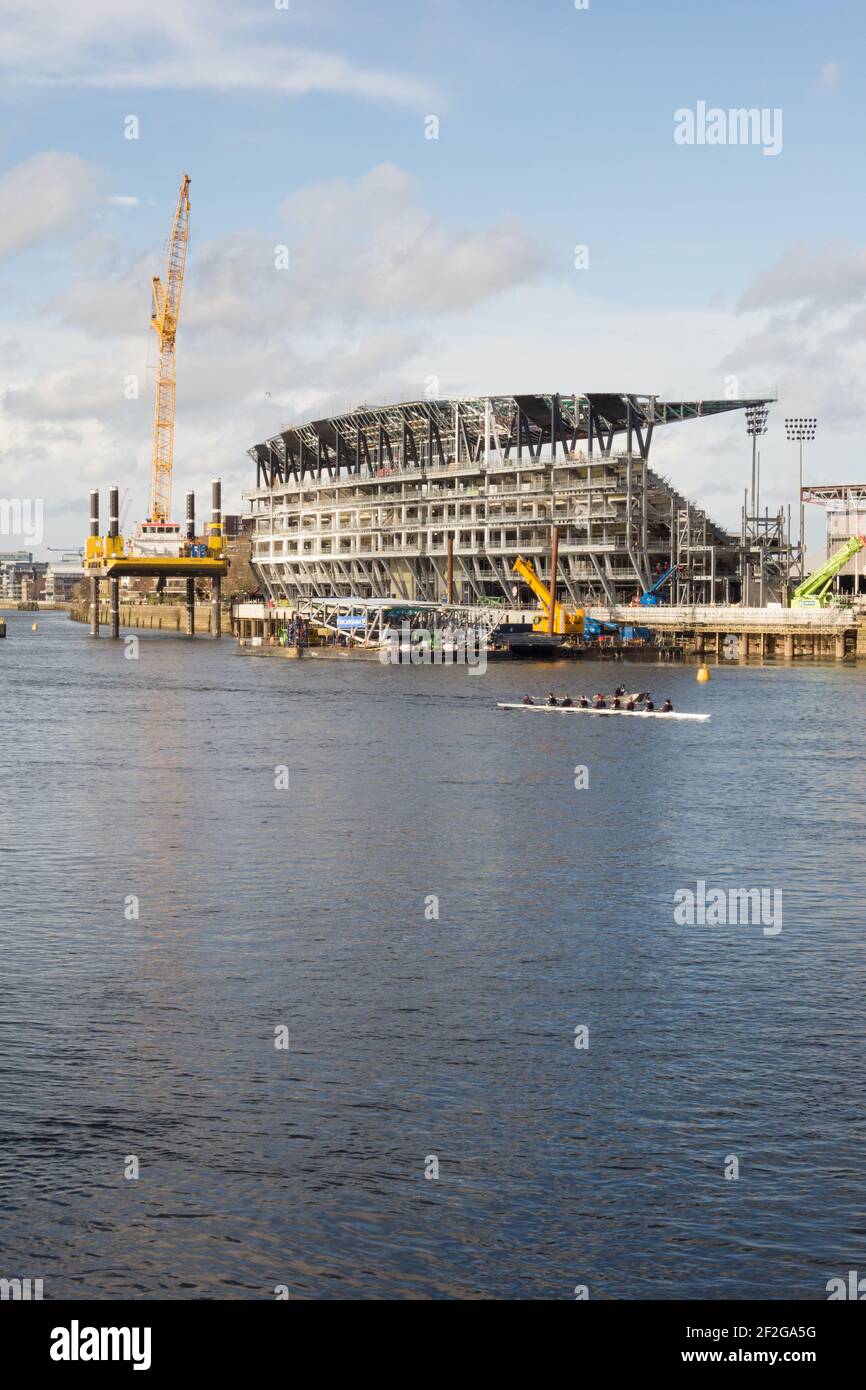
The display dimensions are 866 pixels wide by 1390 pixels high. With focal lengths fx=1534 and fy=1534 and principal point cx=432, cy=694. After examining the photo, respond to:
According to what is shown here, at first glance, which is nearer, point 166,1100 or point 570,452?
point 166,1100

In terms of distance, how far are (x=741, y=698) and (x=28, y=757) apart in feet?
188

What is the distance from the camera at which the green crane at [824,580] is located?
6786 inches

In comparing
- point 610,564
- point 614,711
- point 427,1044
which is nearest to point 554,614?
point 610,564

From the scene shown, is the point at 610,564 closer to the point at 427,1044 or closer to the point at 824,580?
the point at 824,580

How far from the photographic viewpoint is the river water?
1973cm

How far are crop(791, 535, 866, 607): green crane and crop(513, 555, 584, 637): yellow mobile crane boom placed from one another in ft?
82.1

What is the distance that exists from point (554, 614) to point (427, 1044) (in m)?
147

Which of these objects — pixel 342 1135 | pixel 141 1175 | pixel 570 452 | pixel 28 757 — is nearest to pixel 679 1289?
pixel 342 1135

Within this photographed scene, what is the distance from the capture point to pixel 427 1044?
2709 centimetres

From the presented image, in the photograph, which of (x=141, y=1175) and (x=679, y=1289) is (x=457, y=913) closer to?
(x=141, y=1175)

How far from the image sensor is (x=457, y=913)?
37688 millimetres

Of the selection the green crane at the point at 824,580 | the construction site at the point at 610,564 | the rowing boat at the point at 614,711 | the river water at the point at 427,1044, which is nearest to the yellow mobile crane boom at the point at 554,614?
the construction site at the point at 610,564

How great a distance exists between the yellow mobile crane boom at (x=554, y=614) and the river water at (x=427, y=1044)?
4462 inches
